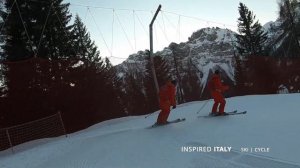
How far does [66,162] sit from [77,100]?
14.4 meters

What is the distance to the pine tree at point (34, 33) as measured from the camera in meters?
26.5

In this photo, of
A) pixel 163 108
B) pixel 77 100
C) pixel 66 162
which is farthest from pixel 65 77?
pixel 66 162

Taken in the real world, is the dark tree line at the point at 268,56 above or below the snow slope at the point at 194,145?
above

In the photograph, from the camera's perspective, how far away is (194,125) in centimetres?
1162

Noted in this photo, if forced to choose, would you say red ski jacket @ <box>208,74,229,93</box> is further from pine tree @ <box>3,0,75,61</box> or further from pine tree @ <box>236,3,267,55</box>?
pine tree @ <box>236,3,267,55</box>

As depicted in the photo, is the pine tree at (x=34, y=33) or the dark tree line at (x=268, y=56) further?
the dark tree line at (x=268, y=56)

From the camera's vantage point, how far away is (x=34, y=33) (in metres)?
27.4

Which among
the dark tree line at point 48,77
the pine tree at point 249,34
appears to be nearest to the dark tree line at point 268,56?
the pine tree at point 249,34

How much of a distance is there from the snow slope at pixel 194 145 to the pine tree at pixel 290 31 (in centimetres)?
2981

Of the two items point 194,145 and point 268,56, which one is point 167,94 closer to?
point 194,145

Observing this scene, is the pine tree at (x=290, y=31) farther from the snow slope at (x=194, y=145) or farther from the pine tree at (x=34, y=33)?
the snow slope at (x=194, y=145)

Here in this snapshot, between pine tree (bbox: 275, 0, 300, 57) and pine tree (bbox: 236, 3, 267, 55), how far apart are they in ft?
16.3

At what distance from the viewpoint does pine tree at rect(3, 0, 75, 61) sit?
26453 mm

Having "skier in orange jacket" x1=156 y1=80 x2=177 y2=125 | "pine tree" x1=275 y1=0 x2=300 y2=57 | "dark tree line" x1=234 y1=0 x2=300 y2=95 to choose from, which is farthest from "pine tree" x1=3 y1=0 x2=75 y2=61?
"pine tree" x1=275 y1=0 x2=300 y2=57
